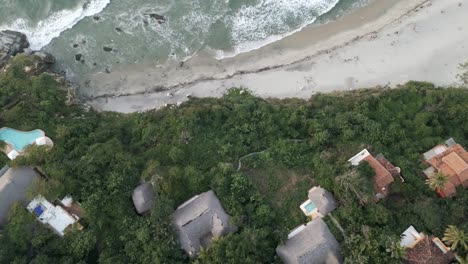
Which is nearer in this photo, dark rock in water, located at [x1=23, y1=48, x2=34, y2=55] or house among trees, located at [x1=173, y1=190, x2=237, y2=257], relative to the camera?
house among trees, located at [x1=173, y1=190, x2=237, y2=257]

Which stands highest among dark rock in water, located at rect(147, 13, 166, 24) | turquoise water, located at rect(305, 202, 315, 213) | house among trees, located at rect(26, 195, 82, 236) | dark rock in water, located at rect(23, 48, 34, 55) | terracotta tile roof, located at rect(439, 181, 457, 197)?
dark rock in water, located at rect(147, 13, 166, 24)

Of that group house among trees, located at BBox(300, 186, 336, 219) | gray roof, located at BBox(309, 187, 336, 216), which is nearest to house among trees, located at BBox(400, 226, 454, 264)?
gray roof, located at BBox(309, 187, 336, 216)

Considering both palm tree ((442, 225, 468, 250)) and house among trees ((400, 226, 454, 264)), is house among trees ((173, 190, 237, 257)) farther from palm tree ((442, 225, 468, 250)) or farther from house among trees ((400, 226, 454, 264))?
palm tree ((442, 225, 468, 250))

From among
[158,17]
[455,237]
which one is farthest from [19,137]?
[455,237]

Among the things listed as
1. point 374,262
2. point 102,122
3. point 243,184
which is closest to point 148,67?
point 102,122

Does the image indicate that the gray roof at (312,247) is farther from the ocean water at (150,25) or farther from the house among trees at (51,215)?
the ocean water at (150,25)

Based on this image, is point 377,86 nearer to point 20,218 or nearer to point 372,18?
point 372,18

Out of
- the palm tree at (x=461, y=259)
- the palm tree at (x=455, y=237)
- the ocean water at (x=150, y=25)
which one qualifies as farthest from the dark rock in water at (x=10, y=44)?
the palm tree at (x=461, y=259)
